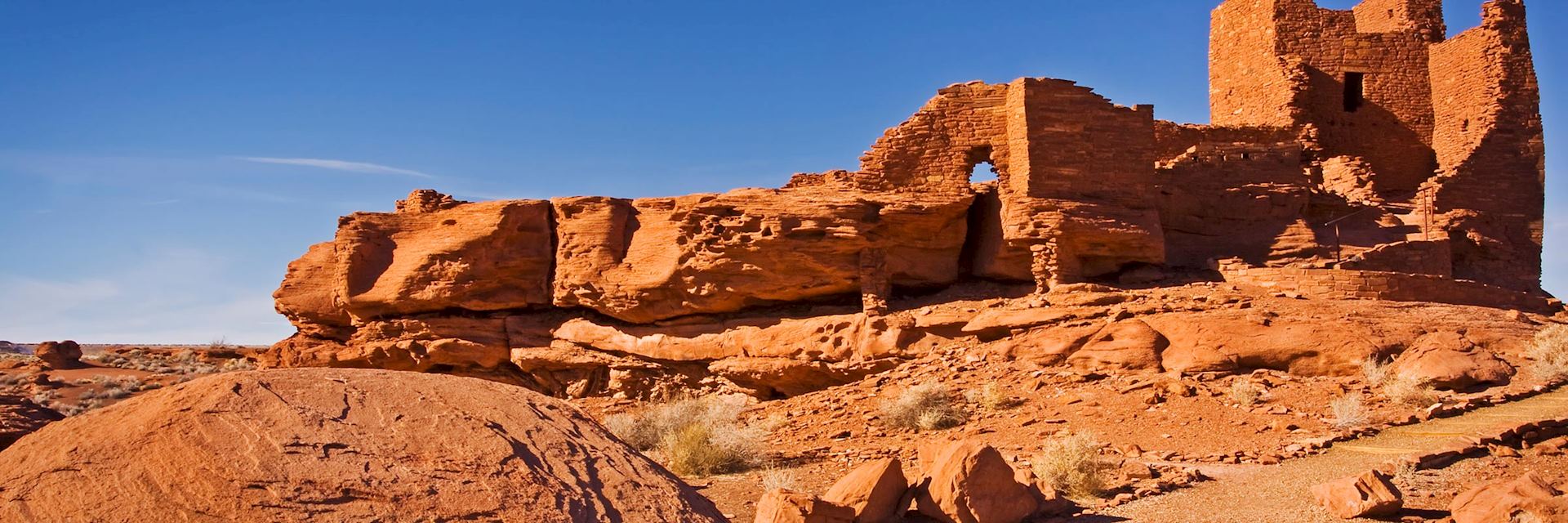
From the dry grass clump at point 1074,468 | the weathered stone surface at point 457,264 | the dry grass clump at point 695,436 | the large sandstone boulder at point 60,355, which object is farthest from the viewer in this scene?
the large sandstone boulder at point 60,355

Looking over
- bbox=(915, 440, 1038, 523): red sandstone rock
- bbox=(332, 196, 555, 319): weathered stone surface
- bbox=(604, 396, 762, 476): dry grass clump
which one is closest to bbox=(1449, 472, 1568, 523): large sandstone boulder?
bbox=(915, 440, 1038, 523): red sandstone rock

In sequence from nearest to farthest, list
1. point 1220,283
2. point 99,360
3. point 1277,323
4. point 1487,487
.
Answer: point 1487,487
point 1277,323
point 1220,283
point 99,360

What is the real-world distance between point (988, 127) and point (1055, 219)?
1.99 meters

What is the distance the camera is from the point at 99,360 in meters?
33.4

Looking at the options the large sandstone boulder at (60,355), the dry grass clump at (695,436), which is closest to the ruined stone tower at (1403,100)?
the dry grass clump at (695,436)

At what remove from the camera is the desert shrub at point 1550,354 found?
519 inches

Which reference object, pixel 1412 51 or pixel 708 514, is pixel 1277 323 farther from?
pixel 1412 51

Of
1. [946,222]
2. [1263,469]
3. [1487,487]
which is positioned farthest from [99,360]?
[1487,487]

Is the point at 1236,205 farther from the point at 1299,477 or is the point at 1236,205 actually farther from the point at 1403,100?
the point at 1299,477

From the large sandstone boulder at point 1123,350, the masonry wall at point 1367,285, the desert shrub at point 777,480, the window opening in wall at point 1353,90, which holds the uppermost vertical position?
the window opening in wall at point 1353,90

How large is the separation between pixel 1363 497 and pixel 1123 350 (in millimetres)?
5801

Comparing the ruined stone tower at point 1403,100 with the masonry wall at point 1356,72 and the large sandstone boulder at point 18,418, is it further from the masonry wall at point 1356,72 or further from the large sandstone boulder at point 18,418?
the large sandstone boulder at point 18,418

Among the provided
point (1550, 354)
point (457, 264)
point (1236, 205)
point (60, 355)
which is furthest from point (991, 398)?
point (60, 355)

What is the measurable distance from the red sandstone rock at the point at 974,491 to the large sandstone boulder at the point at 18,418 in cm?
589
